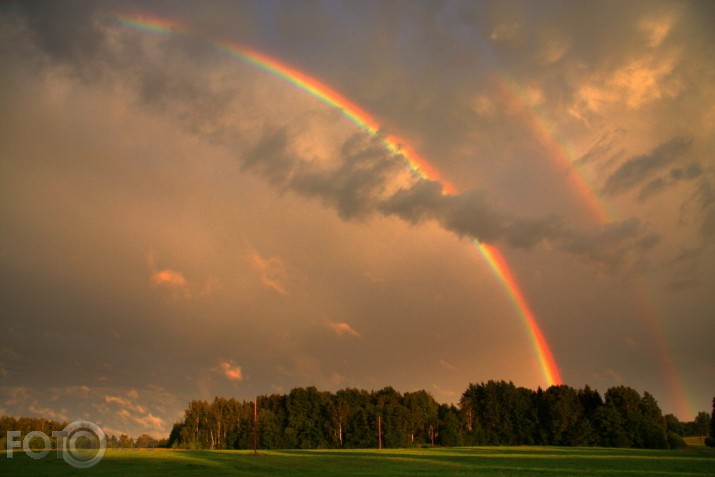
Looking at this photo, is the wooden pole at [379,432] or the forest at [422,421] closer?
the wooden pole at [379,432]

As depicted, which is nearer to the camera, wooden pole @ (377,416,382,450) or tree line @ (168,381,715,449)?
wooden pole @ (377,416,382,450)

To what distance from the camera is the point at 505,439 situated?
14588 centimetres

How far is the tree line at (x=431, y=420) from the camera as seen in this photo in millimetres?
131625

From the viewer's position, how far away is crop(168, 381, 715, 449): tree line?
131625mm

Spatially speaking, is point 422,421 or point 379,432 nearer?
point 379,432

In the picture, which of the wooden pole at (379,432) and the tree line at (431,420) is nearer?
the wooden pole at (379,432)

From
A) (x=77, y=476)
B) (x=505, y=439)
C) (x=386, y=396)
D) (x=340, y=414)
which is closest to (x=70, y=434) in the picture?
(x=77, y=476)

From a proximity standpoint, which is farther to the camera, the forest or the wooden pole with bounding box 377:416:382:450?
the forest

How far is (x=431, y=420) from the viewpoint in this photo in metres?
146

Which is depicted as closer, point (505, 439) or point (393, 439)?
point (393, 439)

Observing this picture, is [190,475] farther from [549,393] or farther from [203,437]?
[549,393]

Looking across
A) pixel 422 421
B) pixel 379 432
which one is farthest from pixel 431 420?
pixel 379 432

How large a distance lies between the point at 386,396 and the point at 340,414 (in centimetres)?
1786

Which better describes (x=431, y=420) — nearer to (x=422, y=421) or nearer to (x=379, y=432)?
(x=422, y=421)
